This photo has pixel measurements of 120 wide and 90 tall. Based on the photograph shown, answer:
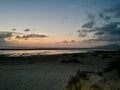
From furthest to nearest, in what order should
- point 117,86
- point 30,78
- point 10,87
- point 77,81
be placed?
point 30,78 → point 10,87 → point 77,81 → point 117,86

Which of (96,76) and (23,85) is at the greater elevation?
(96,76)

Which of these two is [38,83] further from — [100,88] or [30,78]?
[100,88]

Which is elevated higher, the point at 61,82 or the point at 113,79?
the point at 113,79

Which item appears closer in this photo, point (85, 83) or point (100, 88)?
point (100, 88)

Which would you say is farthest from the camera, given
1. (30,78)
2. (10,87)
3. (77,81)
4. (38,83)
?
(30,78)

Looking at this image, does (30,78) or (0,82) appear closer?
(0,82)

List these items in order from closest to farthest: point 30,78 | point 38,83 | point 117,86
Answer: point 117,86
point 38,83
point 30,78

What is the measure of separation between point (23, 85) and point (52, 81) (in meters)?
2.39

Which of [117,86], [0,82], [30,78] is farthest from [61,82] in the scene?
[117,86]

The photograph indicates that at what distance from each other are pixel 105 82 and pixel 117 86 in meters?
0.50

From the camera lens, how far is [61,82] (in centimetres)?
1464

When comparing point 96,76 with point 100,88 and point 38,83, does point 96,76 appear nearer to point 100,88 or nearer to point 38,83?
point 100,88

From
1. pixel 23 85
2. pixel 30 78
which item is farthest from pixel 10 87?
pixel 30 78

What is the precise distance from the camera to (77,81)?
9.34 m
